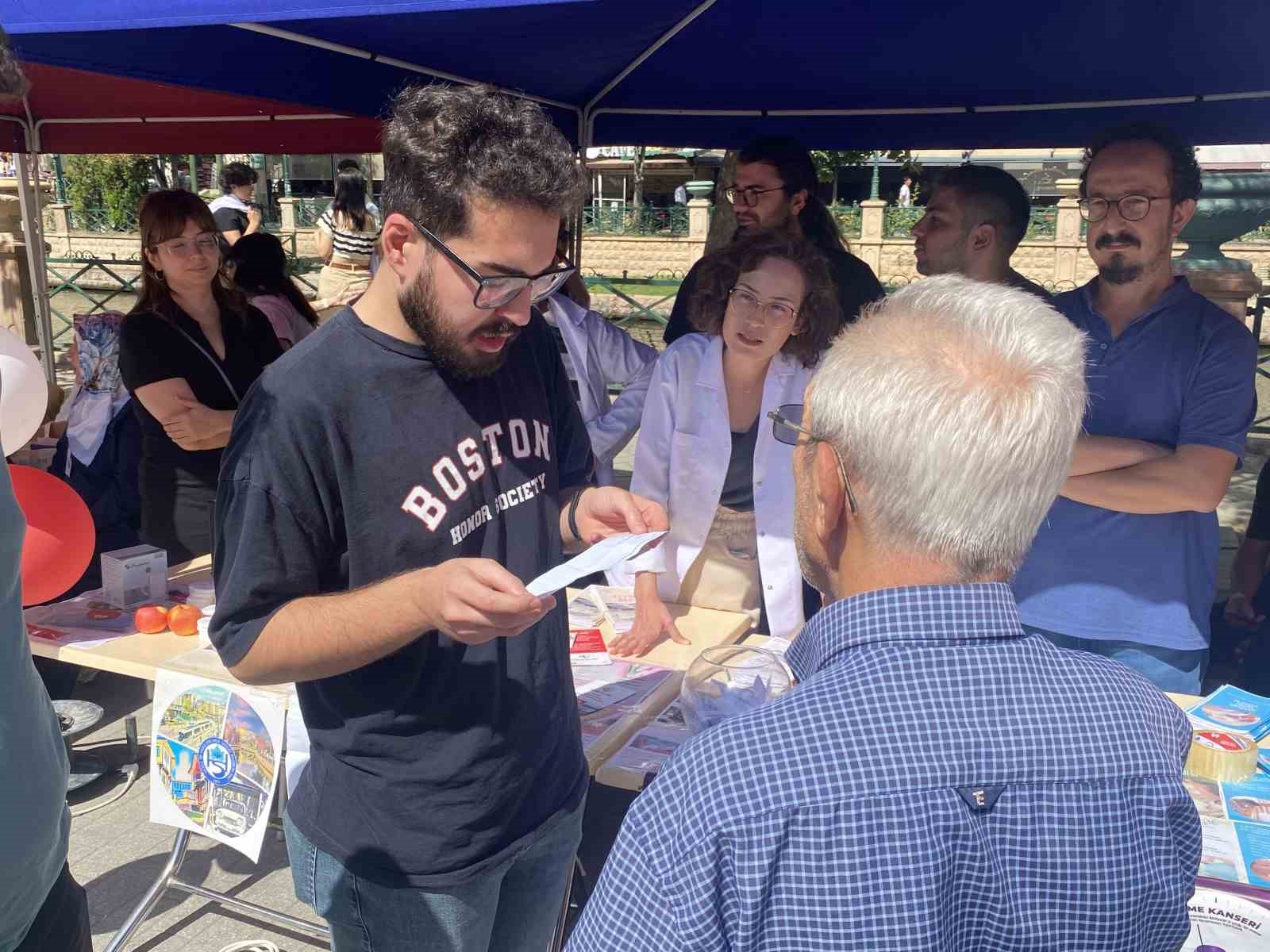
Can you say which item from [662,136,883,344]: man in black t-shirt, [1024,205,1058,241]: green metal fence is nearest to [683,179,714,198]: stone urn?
[1024,205,1058,241]: green metal fence

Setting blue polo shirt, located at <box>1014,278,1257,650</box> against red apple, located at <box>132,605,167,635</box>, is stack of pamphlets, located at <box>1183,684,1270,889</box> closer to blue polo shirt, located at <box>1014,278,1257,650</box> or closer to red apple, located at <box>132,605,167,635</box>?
blue polo shirt, located at <box>1014,278,1257,650</box>

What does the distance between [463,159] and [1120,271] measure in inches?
74.4

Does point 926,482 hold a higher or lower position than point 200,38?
lower

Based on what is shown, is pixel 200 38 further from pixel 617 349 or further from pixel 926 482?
Answer: pixel 926 482

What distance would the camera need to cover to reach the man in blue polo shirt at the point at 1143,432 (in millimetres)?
2471

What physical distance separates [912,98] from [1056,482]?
4361 mm

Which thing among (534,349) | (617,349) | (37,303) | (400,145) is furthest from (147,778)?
(37,303)

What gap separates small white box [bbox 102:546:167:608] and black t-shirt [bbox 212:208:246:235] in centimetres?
622

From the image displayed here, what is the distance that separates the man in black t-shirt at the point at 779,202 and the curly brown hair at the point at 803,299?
71 cm

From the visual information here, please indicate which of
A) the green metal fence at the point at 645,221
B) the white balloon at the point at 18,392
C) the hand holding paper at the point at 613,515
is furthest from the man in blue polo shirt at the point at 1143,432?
the green metal fence at the point at 645,221

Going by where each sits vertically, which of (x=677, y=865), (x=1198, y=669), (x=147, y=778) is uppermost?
(x=677, y=865)

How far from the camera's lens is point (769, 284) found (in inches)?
121

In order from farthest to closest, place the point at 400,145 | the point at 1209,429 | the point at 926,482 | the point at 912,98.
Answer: the point at 912,98, the point at 1209,429, the point at 400,145, the point at 926,482

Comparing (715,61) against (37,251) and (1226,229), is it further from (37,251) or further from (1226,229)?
(37,251)
